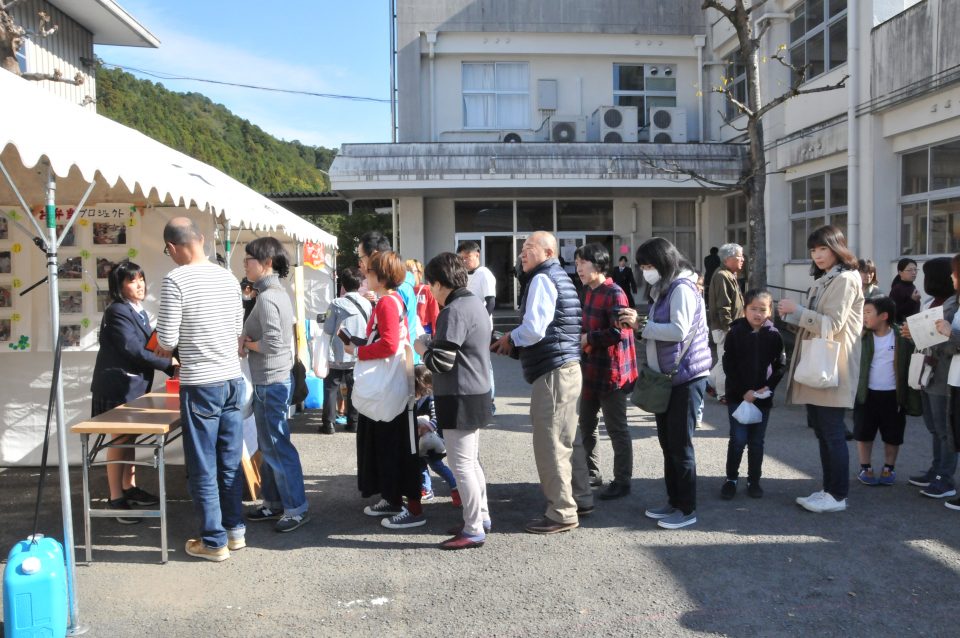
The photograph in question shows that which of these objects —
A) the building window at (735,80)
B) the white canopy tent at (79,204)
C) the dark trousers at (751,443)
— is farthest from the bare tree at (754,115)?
the building window at (735,80)

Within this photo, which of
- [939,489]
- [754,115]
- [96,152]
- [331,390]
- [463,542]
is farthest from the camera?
[754,115]

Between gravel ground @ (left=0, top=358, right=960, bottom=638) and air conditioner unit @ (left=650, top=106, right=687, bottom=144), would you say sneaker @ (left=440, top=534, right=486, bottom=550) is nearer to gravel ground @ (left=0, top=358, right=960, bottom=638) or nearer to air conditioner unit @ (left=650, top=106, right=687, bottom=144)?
gravel ground @ (left=0, top=358, right=960, bottom=638)

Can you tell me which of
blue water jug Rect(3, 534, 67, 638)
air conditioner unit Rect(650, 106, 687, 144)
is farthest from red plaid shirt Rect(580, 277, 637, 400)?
air conditioner unit Rect(650, 106, 687, 144)

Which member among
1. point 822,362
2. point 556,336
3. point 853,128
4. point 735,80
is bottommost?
point 822,362

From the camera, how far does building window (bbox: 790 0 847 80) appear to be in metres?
13.7

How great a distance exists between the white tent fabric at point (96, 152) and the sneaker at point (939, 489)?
18.2ft

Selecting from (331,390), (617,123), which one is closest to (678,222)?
(617,123)

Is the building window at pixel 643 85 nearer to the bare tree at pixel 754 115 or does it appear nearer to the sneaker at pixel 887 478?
the bare tree at pixel 754 115

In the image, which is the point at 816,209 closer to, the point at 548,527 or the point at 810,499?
the point at 810,499

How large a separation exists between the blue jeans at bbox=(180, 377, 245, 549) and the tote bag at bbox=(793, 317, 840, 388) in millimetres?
3556

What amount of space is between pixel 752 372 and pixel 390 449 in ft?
8.54

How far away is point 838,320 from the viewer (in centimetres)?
463

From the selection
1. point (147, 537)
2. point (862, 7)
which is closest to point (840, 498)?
point (147, 537)

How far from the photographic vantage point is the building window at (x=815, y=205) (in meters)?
13.8
